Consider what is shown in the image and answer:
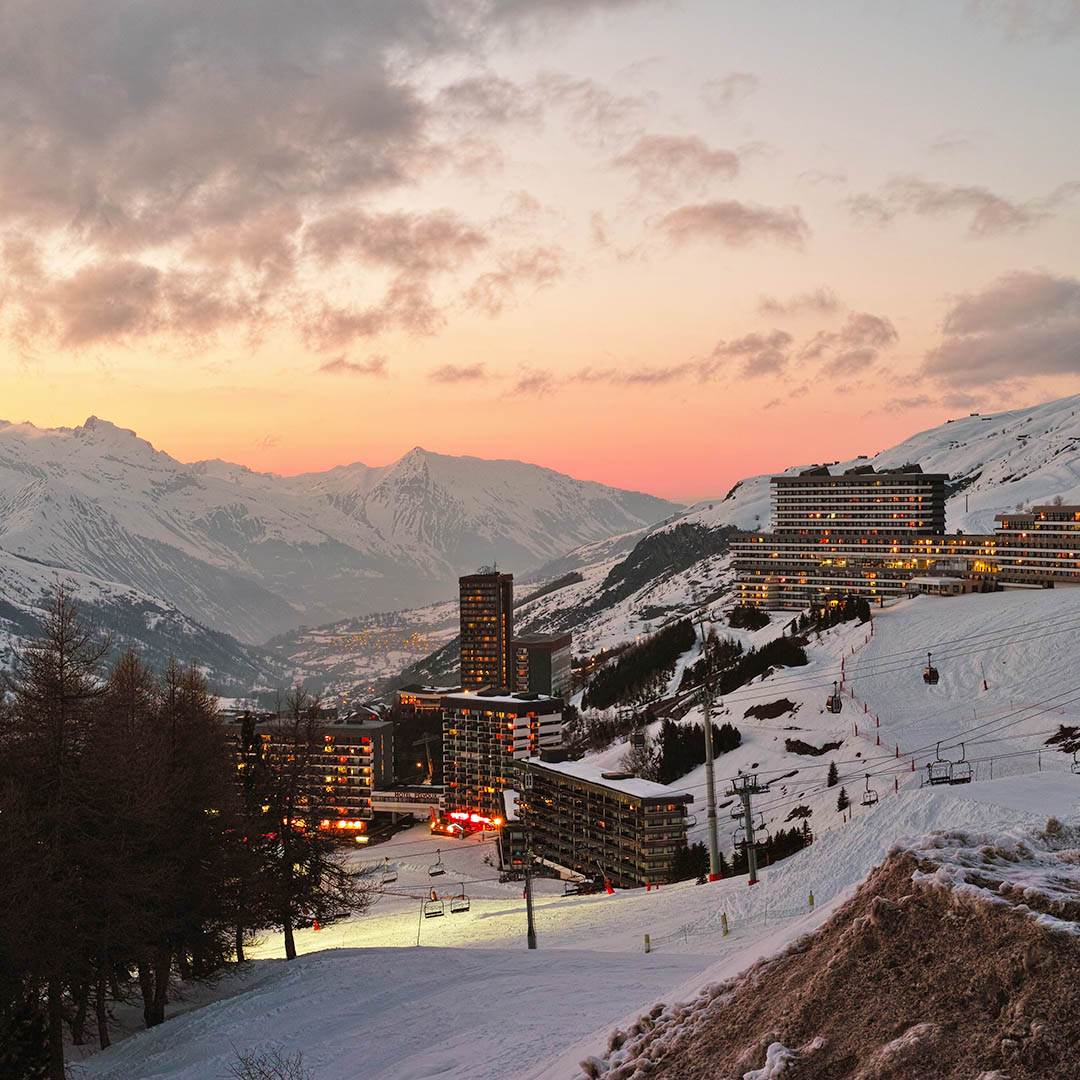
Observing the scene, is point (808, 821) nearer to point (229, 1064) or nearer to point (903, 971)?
point (229, 1064)

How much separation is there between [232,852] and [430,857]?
10486cm

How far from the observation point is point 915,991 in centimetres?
1270

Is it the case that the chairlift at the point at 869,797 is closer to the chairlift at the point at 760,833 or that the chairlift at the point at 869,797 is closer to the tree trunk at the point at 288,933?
the chairlift at the point at 760,833

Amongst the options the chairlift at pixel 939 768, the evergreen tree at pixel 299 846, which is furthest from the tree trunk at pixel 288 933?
the chairlift at pixel 939 768

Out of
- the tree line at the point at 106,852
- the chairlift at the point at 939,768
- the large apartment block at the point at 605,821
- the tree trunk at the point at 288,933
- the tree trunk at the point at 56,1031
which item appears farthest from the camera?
the large apartment block at the point at 605,821

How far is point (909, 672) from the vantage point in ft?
379

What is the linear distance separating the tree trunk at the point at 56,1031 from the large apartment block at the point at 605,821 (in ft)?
196

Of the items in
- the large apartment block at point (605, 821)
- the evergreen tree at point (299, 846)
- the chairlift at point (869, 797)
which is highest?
the evergreen tree at point (299, 846)

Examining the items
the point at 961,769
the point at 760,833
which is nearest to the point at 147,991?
the point at 760,833

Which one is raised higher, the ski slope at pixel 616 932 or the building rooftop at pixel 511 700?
the ski slope at pixel 616 932

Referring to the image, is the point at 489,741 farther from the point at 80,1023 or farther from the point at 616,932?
the point at 80,1023

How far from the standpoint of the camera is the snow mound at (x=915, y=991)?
11375mm

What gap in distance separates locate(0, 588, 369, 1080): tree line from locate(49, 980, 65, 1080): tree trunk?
0.06 meters

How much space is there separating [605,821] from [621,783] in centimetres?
657
